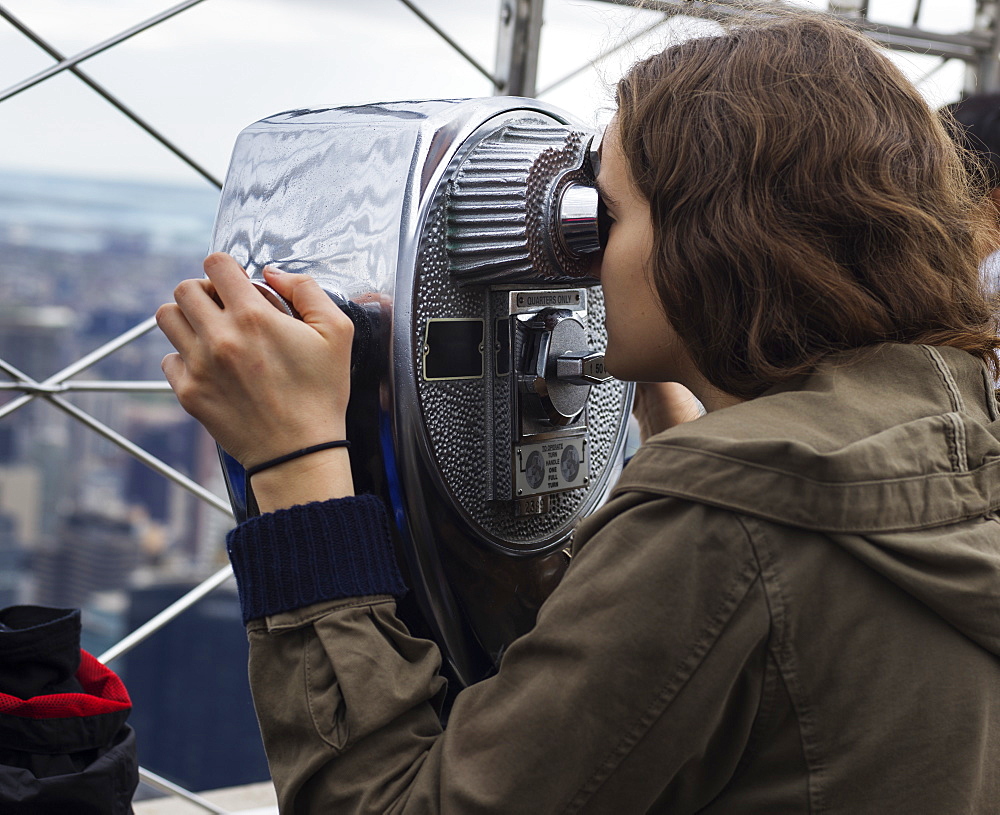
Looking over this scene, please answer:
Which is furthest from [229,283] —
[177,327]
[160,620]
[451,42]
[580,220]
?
[451,42]

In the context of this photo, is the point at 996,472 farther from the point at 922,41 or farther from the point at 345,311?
the point at 922,41

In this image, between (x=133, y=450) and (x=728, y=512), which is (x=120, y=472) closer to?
(x=133, y=450)

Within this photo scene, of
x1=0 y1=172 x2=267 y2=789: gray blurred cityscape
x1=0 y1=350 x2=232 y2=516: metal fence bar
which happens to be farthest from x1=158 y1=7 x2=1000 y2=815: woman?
x1=0 y1=172 x2=267 y2=789: gray blurred cityscape

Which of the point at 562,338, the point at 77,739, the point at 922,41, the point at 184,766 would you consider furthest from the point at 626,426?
the point at 184,766

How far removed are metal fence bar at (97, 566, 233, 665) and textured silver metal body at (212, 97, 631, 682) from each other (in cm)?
77

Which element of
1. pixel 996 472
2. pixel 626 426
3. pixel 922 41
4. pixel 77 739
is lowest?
pixel 77 739

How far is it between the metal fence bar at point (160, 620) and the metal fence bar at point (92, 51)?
2.49ft

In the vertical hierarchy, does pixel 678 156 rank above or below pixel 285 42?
below

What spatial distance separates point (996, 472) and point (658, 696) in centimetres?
28

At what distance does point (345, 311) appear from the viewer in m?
0.86

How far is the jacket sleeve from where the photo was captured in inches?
23.4

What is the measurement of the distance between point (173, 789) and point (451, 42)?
1.35 meters

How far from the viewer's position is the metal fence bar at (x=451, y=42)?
1752mm

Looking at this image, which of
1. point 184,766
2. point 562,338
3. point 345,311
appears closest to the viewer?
point 345,311
